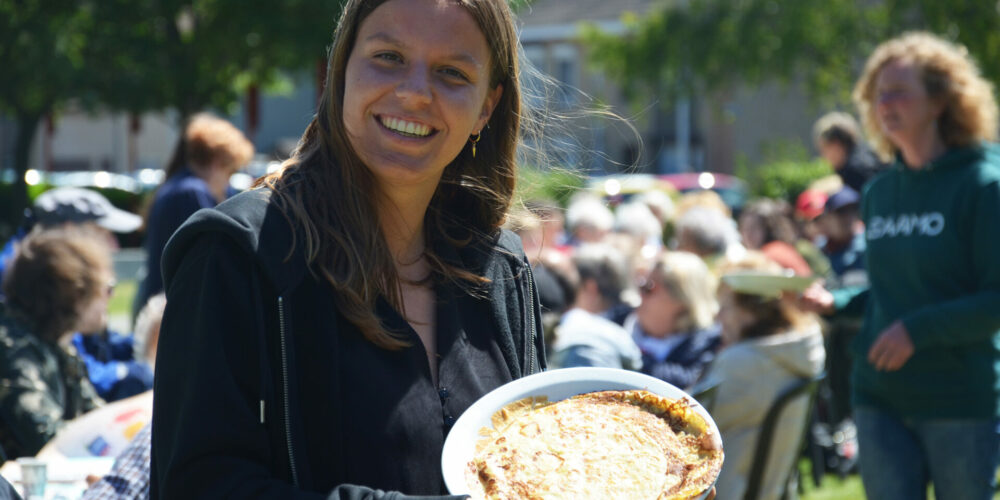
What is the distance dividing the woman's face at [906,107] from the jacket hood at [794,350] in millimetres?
923

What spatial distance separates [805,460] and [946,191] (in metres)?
3.89

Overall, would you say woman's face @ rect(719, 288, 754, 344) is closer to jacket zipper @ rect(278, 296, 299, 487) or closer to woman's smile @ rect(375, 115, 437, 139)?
woman's smile @ rect(375, 115, 437, 139)

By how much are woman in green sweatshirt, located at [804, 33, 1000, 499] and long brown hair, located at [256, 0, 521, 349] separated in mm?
2098

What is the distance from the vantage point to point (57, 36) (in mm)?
19734

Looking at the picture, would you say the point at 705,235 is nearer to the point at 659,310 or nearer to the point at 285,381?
the point at 659,310

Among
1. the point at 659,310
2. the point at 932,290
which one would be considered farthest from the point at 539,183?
the point at 659,310

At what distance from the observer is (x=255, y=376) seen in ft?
5.16

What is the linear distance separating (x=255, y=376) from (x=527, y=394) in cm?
51

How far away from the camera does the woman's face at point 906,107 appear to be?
13.0 feet

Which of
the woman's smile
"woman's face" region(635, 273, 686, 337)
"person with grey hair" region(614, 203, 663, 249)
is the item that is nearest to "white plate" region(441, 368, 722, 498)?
the woman's smile

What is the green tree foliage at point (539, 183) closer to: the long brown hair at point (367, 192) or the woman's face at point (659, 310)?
the long brown hair at point (367, 192)

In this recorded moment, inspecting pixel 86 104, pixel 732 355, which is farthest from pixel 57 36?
pixel 732 355

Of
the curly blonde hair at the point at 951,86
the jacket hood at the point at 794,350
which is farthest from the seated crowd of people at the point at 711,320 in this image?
the curly blonde hair at the point at 951,86

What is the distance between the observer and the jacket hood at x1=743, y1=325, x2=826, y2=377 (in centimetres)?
436
